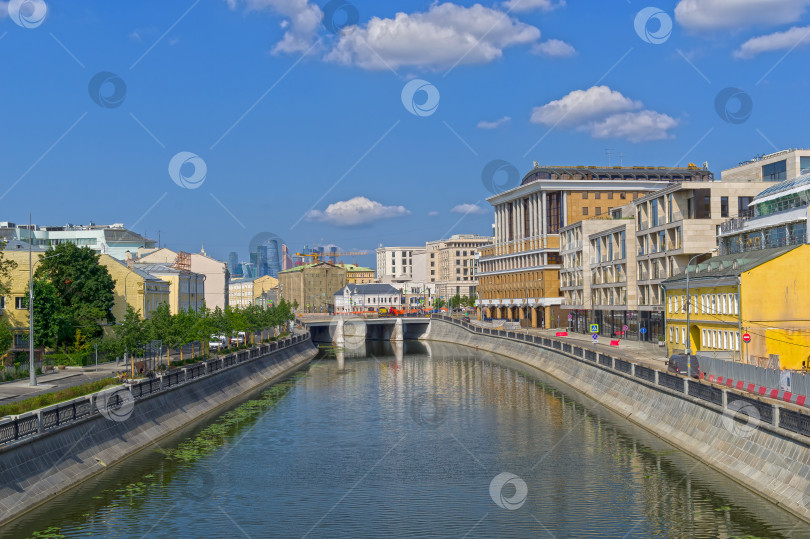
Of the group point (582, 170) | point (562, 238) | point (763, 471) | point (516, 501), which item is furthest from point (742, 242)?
point (582, 170)

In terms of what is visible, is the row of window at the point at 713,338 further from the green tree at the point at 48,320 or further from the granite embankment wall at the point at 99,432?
the green tree at the point at 48,320

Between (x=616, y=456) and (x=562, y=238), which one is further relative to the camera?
(x=562, y=238)

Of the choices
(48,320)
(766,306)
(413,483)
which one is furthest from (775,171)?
(48,320)

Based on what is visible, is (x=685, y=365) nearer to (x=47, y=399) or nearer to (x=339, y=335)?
(x=47, y=399)

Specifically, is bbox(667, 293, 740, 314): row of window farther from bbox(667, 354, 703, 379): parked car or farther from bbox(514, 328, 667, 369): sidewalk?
bbox(667, 354, 703, 379): parked car

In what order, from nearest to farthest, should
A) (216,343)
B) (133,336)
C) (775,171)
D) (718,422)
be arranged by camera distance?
(718,422) → (133,336) → (775,171) → (216,343)

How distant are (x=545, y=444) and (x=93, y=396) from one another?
24064 millimetres

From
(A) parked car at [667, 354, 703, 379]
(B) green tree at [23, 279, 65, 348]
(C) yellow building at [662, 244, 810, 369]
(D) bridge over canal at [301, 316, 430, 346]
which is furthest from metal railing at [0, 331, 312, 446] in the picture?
(D) bridge over canal at [301, 316, 430, 346]

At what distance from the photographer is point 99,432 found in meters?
38.5

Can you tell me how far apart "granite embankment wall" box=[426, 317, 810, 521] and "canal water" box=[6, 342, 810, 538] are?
90 centimetres

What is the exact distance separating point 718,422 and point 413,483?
1462 cm

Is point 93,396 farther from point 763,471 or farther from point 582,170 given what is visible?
point 582,170

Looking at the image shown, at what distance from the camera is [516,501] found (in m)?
33.2

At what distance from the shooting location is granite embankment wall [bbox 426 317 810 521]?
30.0 m
